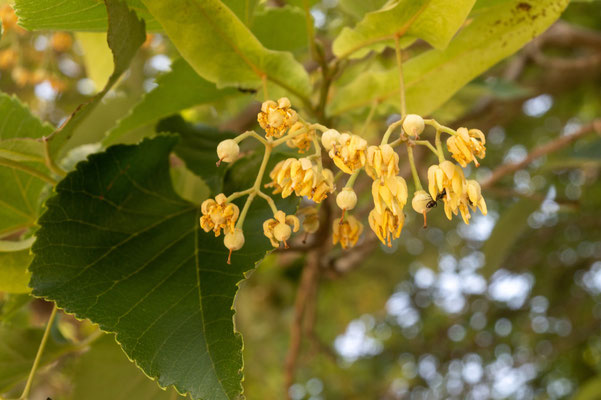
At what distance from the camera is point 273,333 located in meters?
3.74

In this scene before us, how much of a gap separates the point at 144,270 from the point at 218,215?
0.52 ft

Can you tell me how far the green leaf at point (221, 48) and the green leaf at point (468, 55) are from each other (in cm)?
19

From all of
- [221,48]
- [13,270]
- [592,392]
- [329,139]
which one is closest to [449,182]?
[329,139]

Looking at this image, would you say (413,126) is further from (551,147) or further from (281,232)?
(551,147)

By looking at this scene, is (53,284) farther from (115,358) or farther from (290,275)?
(290,275)

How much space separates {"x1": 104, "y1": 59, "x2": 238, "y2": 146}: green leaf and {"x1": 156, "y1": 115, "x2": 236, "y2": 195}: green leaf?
2 centimetres

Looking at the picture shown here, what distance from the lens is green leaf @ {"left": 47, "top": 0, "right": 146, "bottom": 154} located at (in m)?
0.73

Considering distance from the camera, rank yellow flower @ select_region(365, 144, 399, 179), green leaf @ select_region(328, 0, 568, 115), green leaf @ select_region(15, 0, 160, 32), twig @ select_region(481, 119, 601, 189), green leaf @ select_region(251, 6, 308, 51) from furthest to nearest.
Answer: twig @ select_region(481, 119, 601, 189)
green leaf @ select_region(251, 6, 308, 51)
green leaf @ select_region(328, 0, 568, 115)
green leaf @ select_region(15, 0, 160, 32)
yellow flower @ select_region(365, 144, 399, 179)

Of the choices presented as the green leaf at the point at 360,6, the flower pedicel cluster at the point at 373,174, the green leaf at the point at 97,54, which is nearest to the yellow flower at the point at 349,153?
the flower pedicel cluster at the point at 373,174

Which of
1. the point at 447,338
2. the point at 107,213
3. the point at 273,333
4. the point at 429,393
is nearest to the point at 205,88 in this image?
the point at 107,213

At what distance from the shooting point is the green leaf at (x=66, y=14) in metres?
0.77

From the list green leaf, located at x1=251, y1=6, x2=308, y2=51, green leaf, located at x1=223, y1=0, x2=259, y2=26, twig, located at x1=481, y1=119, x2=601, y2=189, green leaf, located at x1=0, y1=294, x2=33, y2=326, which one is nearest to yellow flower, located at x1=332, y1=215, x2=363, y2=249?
green leaf, located at x1=223, y1=0, x2=259, y2=26

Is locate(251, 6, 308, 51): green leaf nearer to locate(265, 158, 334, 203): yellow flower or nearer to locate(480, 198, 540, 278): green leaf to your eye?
locate(265, 158, 334, 203): yellow flower

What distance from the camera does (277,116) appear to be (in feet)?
2.28
